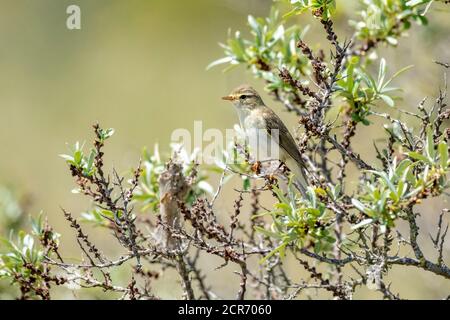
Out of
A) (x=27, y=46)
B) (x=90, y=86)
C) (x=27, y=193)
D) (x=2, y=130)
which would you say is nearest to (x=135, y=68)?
→ (x=90, y=86)

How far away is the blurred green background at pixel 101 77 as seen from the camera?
10.3 meters

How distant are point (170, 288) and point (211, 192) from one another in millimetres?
1074

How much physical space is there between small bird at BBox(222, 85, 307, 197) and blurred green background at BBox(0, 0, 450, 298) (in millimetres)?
3013

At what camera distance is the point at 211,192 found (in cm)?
436

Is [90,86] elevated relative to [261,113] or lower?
elevated

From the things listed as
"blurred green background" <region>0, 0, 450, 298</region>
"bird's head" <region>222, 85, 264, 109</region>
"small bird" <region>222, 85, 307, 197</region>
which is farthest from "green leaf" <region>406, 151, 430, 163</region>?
"blurred green background" <region>0, 0, 450, 298</region>

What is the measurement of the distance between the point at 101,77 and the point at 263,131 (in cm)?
764

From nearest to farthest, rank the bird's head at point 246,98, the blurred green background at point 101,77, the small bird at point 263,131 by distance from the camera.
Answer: the small bird at point 263,131, the bird's head at point 246,98, the blurred green background at point 101,77

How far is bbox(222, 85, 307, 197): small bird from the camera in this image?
4.79 m

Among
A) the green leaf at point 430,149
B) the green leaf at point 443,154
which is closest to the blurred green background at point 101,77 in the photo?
the green leaf at point 430,149

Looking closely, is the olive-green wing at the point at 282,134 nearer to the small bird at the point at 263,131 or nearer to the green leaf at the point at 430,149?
the small bird at the point at 263,131

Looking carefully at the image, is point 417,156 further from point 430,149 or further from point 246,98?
point 246,98

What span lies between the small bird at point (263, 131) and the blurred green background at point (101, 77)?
9.89 feet
